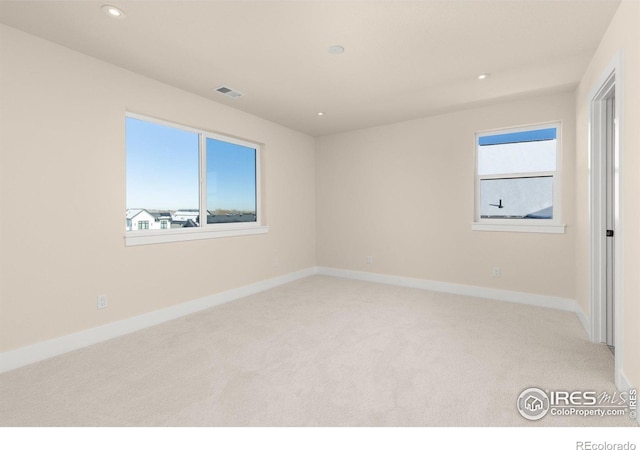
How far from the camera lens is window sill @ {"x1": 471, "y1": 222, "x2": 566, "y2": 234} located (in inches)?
148

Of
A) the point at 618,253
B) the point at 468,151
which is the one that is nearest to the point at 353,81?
the point at 468,151

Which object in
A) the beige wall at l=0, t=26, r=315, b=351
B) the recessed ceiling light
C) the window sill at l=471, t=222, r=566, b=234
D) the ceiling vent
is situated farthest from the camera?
the window sill at l=471, t=222, r=566, b=234

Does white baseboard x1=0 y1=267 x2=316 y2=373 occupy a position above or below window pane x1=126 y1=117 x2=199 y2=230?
below

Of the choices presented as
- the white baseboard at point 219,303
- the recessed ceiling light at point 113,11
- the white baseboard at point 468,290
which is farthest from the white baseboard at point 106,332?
the recessed ceiling light at point 113,11

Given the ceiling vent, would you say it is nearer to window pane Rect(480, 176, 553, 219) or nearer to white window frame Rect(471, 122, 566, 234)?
white window frame Rect(471, 122, 566, 234)

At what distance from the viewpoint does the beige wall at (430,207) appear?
3812 mm

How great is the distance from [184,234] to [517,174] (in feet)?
13.5

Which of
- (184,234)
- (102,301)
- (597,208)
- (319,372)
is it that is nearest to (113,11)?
(184,234)

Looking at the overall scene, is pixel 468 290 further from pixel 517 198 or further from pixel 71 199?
pixel 71 199

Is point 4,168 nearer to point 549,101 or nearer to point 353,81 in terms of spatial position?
point 353,81

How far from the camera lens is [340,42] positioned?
256 centimetres

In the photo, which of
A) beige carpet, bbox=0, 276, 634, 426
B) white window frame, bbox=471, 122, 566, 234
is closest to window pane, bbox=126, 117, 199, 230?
beige carpet, bbox=0, 276, 634, 426

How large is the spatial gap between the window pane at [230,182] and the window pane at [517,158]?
322cm

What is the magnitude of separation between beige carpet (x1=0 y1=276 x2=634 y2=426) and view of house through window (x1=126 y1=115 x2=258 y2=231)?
122cm
